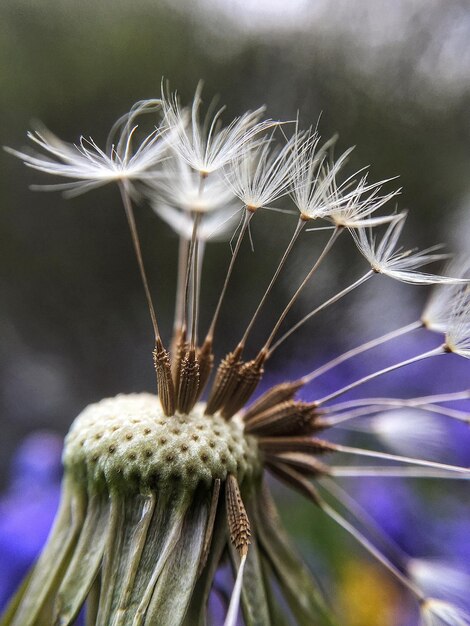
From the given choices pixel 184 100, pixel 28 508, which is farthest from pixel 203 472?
pixel 184 100

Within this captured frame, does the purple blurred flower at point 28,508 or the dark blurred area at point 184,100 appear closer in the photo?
the purple blurred flower at point 28,508

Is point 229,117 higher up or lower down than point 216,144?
higher up

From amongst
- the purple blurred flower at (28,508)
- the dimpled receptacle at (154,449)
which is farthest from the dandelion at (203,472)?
the purple blurred flower at (28,508)

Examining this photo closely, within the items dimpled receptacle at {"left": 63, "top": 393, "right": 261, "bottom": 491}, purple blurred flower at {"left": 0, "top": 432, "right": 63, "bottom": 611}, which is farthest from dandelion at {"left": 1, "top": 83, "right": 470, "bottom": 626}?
purple blurred flower at {"left": 0, "top": 432, "right": 63, "bottom": 611}

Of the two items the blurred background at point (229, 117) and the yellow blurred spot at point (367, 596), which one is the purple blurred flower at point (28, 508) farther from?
the yellow blurred spot at point (367, 596)

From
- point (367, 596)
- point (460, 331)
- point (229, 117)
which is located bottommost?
point (367, 596)

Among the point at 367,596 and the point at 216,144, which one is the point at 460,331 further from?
the point at 367,596

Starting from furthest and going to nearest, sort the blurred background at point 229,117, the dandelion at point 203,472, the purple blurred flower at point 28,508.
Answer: the blurred background at point 229,117 < the purple blurred flower at point 28,508 < the dandelion at point 203,472
